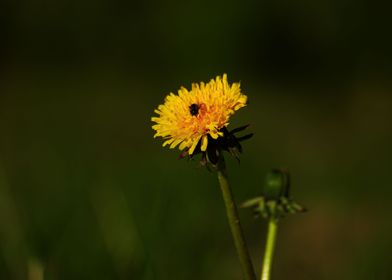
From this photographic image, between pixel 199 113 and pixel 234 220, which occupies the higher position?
pixel 199 113

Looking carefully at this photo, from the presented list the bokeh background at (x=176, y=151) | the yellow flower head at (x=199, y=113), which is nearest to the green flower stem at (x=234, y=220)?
the yellow flower head at (x=199, y=113)

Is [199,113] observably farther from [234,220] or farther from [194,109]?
[234,220]

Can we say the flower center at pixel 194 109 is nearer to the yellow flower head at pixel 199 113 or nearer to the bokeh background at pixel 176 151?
the yellow flower head at pixel 199 113

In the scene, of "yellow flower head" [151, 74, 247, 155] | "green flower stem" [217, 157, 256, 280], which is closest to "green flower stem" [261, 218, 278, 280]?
"green flower stem" [217, 157, 256, 280]

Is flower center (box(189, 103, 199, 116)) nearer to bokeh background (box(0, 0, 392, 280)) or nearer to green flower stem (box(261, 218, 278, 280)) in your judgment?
green flower stem (box(261, 218, 278, 280))

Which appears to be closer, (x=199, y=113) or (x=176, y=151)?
(x=199, y=113)

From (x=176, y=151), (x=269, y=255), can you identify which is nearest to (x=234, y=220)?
(x=269, y=255)
